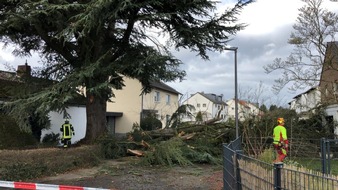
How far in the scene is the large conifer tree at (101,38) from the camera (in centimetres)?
1377

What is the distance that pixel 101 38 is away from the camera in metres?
16.3

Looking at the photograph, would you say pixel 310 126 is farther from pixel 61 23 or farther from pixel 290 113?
pixel 61 23

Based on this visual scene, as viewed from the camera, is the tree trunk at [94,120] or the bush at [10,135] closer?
the tree trunk at [94,120]

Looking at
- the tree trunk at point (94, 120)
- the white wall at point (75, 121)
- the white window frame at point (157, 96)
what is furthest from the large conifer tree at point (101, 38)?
the white window frame at point (157, 96)

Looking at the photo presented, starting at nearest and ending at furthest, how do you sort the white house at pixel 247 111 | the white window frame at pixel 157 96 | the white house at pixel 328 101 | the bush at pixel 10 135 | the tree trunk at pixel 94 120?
the tree trunk at pixel 94 120
the bush at pixel 10 135
the white house at pixel 247 111
the white house at pixel 328 101
the white window frame at pixel 157 96

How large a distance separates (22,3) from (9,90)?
416 centimetres

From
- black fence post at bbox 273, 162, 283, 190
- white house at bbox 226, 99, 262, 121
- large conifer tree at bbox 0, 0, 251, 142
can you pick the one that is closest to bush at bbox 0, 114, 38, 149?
large conifer tree at bbox 0, 0, 251, 142

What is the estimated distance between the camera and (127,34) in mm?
17172

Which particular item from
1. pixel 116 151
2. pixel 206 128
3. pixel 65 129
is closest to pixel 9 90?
pixel 65 129

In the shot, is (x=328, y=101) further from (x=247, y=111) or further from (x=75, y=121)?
(x=75, y=121)

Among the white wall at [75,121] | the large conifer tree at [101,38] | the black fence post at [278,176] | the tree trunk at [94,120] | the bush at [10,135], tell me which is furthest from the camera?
the white wall at [75,121]

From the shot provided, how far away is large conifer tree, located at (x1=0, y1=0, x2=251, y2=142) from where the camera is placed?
45.2 ft

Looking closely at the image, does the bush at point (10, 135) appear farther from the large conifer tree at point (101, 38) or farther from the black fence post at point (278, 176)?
the black fence post at point (278, 176)

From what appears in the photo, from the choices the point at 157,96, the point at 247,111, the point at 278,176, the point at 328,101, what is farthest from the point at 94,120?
the point at 157,96
